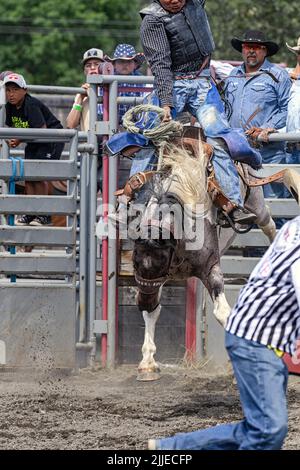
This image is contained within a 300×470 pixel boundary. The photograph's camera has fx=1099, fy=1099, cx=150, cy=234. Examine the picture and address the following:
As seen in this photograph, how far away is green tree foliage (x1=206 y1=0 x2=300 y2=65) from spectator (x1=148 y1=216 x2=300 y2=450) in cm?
1673

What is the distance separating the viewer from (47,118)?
429 inches

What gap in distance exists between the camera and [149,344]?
8922 millimetres

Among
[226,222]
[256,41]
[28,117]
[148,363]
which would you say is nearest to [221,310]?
[226,222]

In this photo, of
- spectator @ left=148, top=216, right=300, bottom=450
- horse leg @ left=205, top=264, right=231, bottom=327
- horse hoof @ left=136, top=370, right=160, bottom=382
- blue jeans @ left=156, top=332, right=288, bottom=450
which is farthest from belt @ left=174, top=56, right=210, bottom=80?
blue jeans @ left=156, top=332, right=288, bottom=450

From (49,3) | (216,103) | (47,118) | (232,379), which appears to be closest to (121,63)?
(47,118)

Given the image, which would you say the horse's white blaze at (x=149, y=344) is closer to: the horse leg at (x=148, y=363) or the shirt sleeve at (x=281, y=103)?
the horse leg at (x=148, y=363)

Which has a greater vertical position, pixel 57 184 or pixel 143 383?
pixel 57 184

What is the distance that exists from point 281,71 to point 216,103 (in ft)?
5.25

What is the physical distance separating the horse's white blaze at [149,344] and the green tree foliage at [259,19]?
13055mm

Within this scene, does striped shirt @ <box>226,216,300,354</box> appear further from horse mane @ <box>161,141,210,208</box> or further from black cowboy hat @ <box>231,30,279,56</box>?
black cowboy hat @ <box>231,30,279,56</box>

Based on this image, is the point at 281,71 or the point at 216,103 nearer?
the point at 216,103

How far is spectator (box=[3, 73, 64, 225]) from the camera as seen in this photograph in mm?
10445
